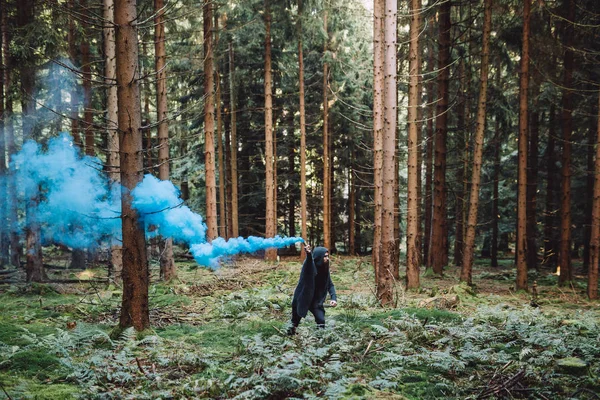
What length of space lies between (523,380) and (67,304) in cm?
1054

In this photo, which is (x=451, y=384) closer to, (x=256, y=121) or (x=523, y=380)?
(x=523, y=380)

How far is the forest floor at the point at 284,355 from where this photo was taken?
15.8 ft

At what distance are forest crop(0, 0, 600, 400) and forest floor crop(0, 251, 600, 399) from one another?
0.14ft

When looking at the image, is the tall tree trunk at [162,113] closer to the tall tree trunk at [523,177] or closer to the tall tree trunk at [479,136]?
the tall tree trunk at [479,136]

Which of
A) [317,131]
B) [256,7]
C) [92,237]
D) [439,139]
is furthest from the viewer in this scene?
[317,131]

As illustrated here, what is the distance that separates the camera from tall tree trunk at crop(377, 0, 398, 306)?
34.8ft

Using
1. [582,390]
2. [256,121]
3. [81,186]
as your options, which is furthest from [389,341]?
[256,121]

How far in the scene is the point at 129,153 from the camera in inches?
274

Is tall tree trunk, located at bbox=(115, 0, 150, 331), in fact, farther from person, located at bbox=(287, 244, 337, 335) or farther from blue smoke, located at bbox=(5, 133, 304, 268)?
person, located at bbox=(287, 244, 337, 335)

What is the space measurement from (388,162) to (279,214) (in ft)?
67.1

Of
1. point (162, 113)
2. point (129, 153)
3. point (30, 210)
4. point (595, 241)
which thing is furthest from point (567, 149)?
point (30, 210)

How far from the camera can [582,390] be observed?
4.66 m

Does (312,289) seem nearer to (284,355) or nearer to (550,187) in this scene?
(284,355)

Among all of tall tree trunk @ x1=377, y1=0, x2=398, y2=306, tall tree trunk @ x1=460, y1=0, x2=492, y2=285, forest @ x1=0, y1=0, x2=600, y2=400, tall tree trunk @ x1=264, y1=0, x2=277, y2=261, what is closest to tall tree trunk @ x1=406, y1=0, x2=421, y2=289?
forest @ x1=0, y1=0, x2=600, y2=400
